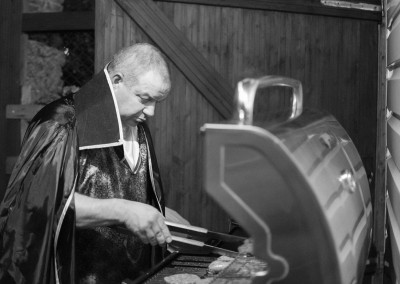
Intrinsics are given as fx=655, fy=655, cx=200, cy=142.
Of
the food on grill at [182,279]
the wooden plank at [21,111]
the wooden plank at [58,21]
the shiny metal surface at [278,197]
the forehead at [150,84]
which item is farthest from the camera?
the wooden plank at [58,21]

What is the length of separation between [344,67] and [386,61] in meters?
3.23

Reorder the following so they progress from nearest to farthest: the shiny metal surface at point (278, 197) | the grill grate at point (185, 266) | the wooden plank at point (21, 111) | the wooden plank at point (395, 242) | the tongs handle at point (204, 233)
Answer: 1. the shiny metal surface at point (278, 197)
2. the wooden plank at point (395, 242)
3. the grill grate at point (185, 266)
4. the tongs handle at point (204, 233)
5. the wooden plank at point (21, 111)

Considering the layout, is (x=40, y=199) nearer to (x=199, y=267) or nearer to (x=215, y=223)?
(x=199, y=267)

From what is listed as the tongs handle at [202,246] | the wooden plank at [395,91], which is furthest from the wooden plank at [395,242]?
the tongs handle at [202,246]

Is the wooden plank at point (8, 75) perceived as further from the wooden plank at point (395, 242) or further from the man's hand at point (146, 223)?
the wooden plank at point (395, 242)

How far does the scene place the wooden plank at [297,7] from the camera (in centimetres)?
513

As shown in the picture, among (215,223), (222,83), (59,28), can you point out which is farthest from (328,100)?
(59,28)

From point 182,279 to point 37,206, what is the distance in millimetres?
630

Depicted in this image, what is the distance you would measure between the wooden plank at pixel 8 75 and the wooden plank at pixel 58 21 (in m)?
0.11

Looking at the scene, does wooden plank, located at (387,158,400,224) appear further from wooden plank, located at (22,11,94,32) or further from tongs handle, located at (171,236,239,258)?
wooden plank, located at (22,11,94,32)

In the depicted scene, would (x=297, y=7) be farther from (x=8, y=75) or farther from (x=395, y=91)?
(x=395, y=91)

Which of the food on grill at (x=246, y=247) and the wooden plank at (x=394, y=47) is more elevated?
the wooden plank at (x=394, y=47)

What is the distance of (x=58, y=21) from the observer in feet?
18.4

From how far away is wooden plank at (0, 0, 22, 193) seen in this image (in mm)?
5379
